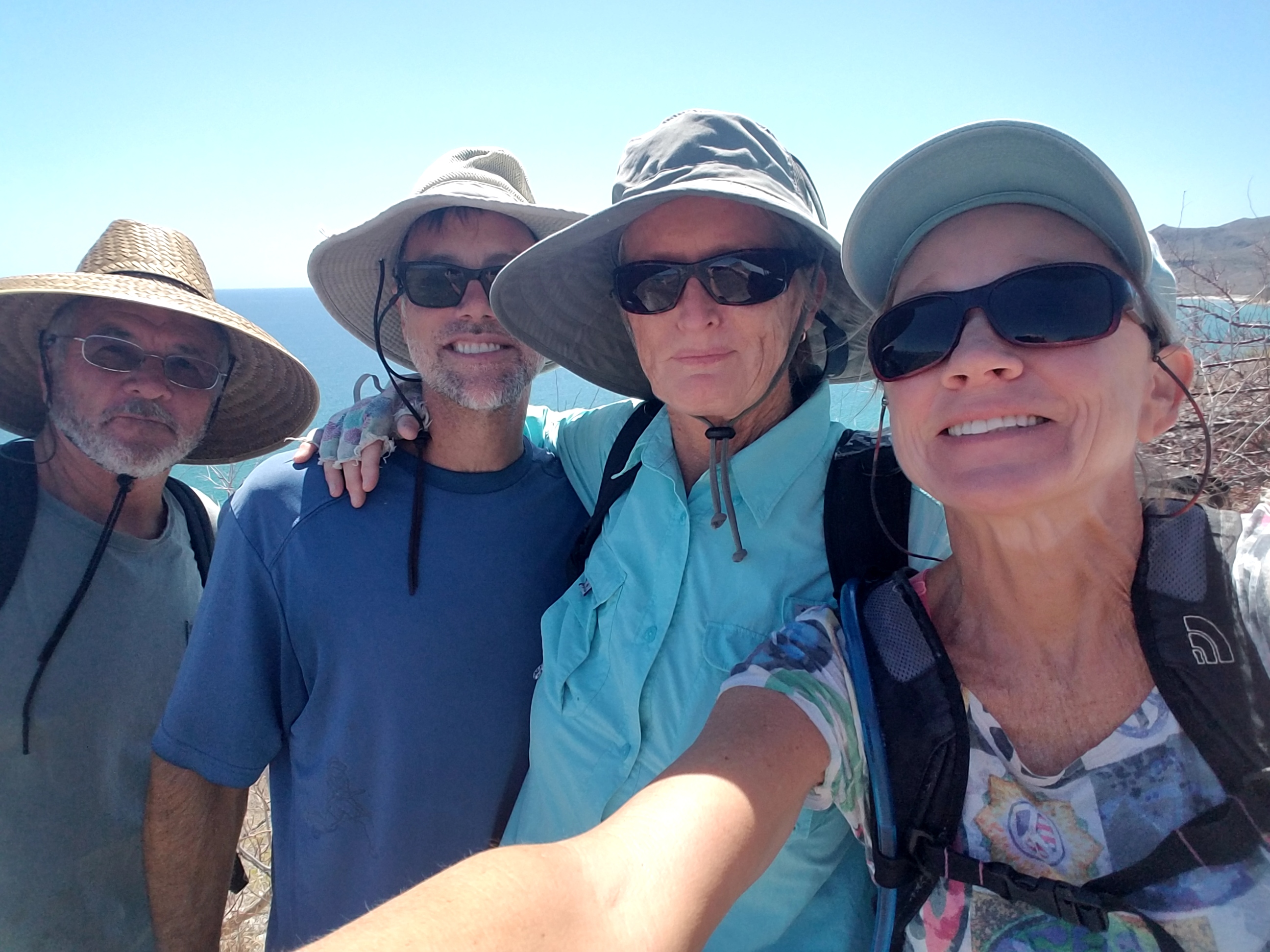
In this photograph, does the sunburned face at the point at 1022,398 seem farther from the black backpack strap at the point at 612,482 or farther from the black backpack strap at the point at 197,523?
the black backpack strap at the point at 197,523

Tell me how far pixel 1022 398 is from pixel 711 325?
75 centimetres

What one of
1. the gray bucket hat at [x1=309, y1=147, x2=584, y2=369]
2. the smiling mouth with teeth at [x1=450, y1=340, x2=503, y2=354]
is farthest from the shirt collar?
the gray bucket hat at [x1=309, y1=147, x2=584, y2=369]

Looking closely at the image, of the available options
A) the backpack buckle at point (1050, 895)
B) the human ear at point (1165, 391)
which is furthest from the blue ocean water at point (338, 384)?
the backpack buckle at point (1050, 895)

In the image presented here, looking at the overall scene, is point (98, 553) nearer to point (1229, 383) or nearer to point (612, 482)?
point (612, 482)

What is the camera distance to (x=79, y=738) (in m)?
2.20

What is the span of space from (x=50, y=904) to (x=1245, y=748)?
3168mm

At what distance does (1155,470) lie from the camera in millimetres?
1398

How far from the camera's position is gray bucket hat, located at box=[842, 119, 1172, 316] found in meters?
1.18

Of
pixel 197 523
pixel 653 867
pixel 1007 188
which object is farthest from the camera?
pixel 197 523

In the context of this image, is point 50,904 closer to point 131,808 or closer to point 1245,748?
point 131,808

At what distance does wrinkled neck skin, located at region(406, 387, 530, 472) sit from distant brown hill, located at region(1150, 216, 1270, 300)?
424 centimetres

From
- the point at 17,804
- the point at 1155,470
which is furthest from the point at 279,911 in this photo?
the point at 1155,470

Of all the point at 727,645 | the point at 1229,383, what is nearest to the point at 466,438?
the point at 727,645

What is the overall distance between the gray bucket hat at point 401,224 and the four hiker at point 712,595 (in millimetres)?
20
